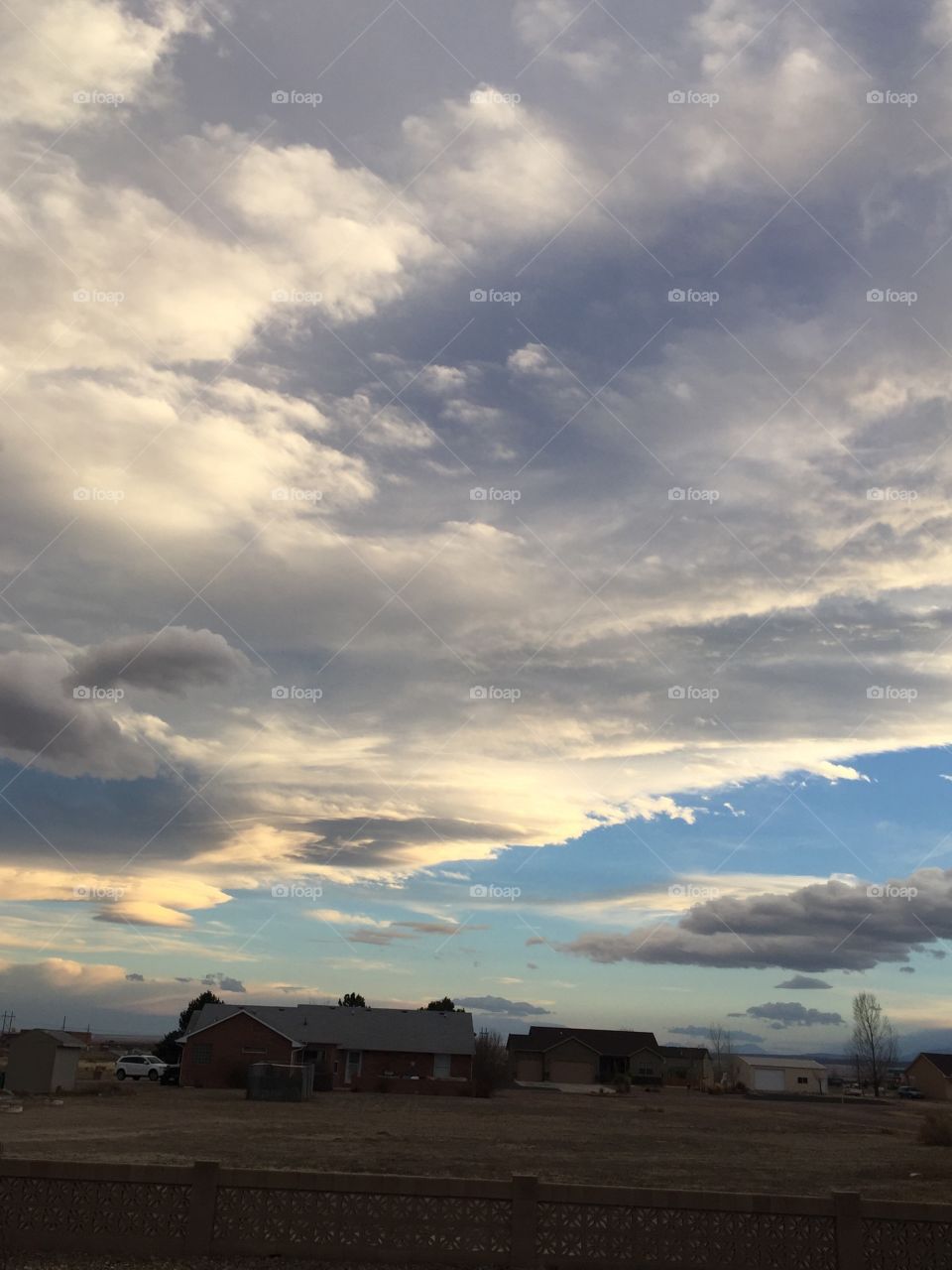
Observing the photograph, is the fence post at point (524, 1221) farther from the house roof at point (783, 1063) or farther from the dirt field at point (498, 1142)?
the house roof at point (783, 1063)

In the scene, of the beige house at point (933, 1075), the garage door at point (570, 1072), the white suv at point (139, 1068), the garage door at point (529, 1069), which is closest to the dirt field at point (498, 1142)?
the white suv at point (139, 1068)

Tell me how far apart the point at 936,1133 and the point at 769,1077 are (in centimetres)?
7465

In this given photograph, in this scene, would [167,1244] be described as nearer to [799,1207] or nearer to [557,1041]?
[799,1207]

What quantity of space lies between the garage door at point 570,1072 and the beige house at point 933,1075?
3349 cm

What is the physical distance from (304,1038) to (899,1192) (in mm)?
59724

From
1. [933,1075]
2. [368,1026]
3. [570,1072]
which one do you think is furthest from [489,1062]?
[933,1075]

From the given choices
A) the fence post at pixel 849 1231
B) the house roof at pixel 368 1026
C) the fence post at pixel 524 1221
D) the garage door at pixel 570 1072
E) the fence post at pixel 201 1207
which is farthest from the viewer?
the garage door at pixel 570 1072

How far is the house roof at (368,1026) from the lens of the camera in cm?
7675

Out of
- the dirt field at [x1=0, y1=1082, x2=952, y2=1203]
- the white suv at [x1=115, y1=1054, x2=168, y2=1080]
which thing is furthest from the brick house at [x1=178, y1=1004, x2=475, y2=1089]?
the dirt field at [x1=0, y1=1082, x2=952, y2=1203]

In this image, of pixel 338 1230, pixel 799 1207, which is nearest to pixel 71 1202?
pixel 338 1230

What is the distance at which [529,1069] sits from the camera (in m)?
108

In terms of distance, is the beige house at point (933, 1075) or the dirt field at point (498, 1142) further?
the beige house at point (933, 1075)

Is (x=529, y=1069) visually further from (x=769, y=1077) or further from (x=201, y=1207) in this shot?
(x=201, y=1207)

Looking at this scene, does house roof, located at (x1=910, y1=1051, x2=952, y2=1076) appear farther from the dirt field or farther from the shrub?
the shrub
